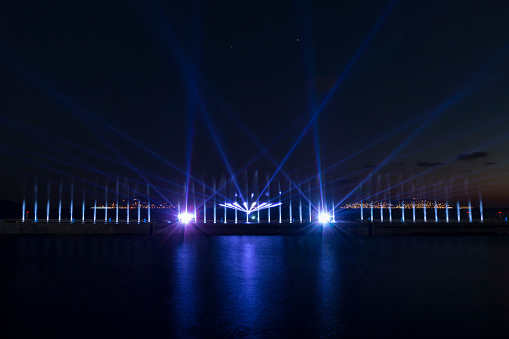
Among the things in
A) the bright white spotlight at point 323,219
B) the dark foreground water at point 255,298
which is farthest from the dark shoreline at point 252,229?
the dark foreground water at point 255,298

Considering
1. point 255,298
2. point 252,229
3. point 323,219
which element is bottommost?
point 255,298

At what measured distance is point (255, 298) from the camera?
30.6 feet

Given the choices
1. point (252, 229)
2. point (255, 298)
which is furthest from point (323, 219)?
point (255, 298)

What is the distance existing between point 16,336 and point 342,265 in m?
11.0

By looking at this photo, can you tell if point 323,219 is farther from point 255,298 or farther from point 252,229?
point 255,298

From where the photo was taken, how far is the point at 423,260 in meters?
16.4

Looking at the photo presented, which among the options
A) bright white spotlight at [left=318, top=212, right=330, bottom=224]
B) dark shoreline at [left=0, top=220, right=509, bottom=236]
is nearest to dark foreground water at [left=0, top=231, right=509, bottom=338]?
dark shoreline at [left=0, top=220, right=509, bottom=236]

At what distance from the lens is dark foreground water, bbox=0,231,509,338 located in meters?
7.03

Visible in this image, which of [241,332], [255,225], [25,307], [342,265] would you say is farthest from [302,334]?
[255,225]

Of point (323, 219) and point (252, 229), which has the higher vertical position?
point (323, 219)

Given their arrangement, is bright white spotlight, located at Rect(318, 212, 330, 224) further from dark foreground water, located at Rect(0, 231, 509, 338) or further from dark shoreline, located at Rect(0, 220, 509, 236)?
dark foreground water, located at Rect(0, 231, 509, 338)

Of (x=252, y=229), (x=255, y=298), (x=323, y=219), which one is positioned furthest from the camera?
(x=323, y=219)

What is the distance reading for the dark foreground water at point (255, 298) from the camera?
7031 mm

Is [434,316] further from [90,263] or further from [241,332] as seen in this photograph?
[90,263]
